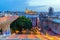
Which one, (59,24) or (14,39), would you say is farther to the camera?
(59,24)

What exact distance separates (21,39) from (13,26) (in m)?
8.46

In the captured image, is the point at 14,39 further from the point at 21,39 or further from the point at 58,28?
the point at 58,28

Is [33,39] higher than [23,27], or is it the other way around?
[33,39]

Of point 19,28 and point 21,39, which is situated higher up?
point 21,39

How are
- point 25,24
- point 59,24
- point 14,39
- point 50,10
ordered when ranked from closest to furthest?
point 14,39 < point 59,24 < point 25,24 < point 50,10

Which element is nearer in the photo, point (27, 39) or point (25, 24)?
point (27, 39)

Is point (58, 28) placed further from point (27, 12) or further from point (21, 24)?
point (27, 12)

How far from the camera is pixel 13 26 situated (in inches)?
378

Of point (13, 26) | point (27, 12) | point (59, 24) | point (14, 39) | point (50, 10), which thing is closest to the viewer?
point (14, 39)

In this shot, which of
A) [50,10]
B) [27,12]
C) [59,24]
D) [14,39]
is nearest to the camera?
[14,39]

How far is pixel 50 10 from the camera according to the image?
18.1 meters

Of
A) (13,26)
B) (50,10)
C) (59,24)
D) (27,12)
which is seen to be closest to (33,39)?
(59,24)

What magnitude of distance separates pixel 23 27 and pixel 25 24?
387 mm

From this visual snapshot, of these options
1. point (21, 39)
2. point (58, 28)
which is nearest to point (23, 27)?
point (58, 28)
